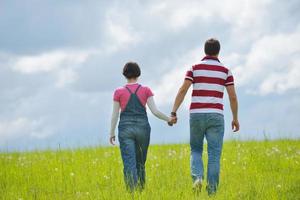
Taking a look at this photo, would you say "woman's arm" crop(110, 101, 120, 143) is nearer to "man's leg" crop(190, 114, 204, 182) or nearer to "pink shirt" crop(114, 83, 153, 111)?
"pink shirt" crop(114, 83, 153, 111)

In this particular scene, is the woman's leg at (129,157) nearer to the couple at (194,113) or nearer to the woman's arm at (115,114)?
the couple at (194,113)

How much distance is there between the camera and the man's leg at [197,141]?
9.44 meters

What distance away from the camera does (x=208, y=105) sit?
9.41 metres

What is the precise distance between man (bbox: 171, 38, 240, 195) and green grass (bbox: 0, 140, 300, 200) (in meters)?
0.46

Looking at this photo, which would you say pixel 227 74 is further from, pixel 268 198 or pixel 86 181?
pixel 86 181

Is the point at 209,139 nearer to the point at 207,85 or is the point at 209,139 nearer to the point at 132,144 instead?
the point at 207,85

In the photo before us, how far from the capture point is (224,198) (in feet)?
30.0

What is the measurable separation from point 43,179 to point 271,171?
554cm

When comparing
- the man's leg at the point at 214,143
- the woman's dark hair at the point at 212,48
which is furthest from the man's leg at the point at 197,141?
the woman's dark hair at the point at 212,48

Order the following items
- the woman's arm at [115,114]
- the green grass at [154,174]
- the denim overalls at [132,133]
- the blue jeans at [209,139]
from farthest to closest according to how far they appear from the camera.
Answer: the green grass at [154,174]
the woman's arm at [115,114]
the denim overalls at [132,133]
the blue jeans at [209,139]

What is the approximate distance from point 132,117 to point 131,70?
81cm

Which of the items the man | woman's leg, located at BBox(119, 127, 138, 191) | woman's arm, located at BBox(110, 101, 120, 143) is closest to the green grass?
woman's leg, located at BBox(119, 127, 138, 191)

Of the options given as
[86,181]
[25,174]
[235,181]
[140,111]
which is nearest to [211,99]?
[140,111]

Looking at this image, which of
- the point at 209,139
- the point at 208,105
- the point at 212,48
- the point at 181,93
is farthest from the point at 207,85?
the point at 209,139
